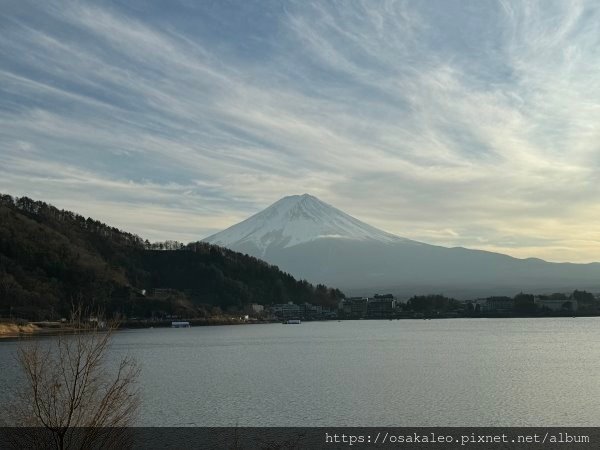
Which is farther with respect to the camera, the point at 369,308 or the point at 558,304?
the point at 369,308

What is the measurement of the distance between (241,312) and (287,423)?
111048 millimetres

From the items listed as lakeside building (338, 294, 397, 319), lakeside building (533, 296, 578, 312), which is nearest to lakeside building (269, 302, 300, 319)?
lakeside building (338, 294, 397, 319)

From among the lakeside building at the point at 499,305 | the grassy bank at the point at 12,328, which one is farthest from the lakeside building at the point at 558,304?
the grassy bank at the point at 12,328

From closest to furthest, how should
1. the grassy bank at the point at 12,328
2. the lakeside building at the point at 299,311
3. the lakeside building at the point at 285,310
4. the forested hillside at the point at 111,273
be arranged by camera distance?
the grassy bank at the point at 12,328 < the forested hillside at the point at 111,273 < the lakeside building at the point at 285,310 < the lakeside building at the point at 299,311

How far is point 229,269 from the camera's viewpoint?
436ft

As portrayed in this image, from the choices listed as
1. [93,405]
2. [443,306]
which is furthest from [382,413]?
[443,306]

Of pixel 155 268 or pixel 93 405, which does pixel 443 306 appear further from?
pixel 93 405

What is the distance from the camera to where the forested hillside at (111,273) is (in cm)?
9309

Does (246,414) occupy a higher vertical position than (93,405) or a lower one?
lower

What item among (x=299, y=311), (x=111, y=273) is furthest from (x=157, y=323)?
(x=299, y=311)

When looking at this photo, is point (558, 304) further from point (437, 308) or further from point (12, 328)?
point (12, 328)

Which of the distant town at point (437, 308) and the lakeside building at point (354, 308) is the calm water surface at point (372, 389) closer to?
the distant town at point (437, 308)

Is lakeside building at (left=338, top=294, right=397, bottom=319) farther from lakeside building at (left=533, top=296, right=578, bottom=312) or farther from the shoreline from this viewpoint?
lakeside building at (left=533, top=296, right=578, bottom=312)

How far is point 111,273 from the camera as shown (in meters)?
109
